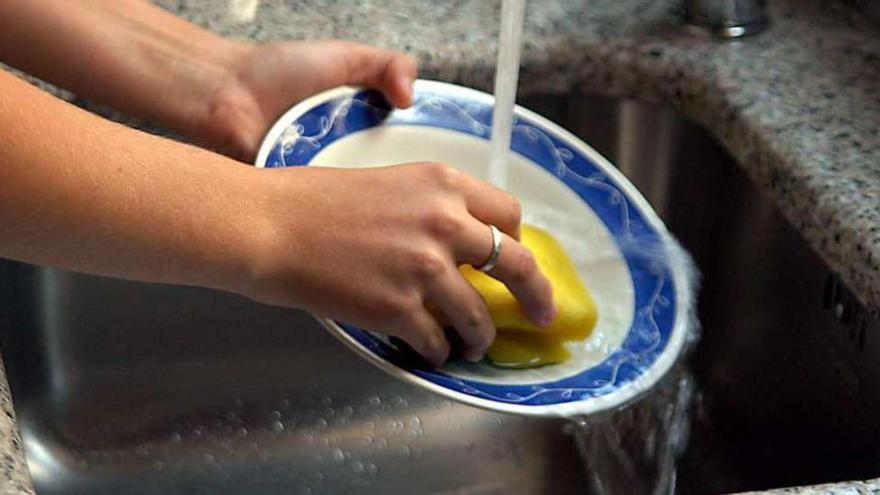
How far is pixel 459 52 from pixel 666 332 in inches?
11.6

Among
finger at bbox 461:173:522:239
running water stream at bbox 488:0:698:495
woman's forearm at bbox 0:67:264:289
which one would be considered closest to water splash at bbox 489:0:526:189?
running water stream at bbox 488:0:698:495

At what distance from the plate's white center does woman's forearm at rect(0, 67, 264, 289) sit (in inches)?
7.0

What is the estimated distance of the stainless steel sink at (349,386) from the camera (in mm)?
852

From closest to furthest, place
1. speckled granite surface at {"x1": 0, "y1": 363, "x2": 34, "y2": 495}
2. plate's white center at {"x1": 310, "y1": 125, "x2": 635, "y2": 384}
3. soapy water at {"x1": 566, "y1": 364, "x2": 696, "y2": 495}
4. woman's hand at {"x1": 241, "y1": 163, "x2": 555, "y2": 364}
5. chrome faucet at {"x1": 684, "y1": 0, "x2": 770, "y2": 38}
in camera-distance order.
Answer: speckled granite surface at {"x1": 0, "y1": 363, "x2": 34, "y2": 495} → woman's hand at {"x1": 241, "y1": 163, "x2": 555, "y2": 364} → plate's white center at {"x1": 310, "y1": 125, "x2": 635, "y2": 384} → soapy water at {"x1": 566, "y1": 364, "x2": 696, "y2": 495} → chrome faucet at {"x1": 684, "y1": 0, "x2": 770, "y2": 38}

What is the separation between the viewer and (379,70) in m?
0.78

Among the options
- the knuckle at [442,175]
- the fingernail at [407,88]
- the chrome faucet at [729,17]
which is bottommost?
the knuckle at [442,175]

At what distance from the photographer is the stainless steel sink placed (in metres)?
0.85

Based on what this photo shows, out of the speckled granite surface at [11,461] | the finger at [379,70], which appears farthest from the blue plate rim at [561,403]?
the speckled granite surface at [11,461]

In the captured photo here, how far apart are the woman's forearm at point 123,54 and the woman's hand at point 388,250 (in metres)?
0.19

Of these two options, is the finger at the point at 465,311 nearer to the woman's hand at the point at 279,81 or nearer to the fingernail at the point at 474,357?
the fingernail at the point at 474,357

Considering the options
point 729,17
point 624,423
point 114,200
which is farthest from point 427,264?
point 729,17

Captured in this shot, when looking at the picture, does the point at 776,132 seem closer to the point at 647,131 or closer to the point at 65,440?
the point at 647,131

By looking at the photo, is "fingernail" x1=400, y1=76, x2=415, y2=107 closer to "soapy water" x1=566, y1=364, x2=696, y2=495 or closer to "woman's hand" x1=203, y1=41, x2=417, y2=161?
"woman's hand" x1=203, y1=41, x2=417, y2=161

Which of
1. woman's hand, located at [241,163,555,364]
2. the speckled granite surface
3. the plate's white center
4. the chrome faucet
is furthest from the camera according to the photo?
the chrome faucet
